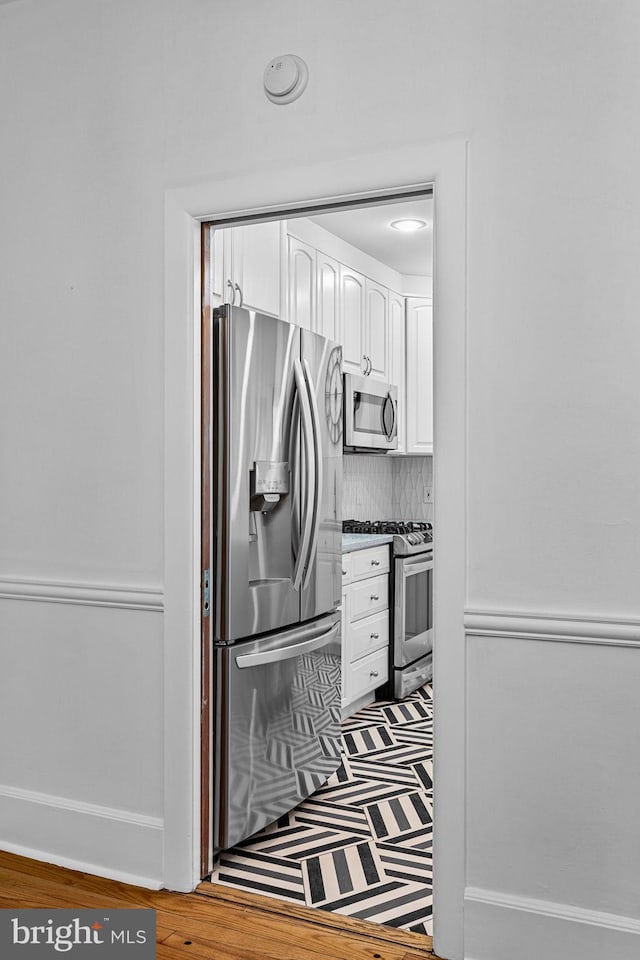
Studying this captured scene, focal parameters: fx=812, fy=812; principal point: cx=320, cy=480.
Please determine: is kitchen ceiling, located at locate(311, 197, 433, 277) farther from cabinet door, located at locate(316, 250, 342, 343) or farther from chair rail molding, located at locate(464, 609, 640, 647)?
chair rail molding, located at locate(464, 609, 640, 647)

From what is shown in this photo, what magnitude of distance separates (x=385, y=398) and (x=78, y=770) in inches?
121

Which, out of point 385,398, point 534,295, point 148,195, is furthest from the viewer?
point 385,398

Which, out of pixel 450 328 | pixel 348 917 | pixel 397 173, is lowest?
pixel 348 917

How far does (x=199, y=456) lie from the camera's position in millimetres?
2475

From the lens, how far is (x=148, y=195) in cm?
250

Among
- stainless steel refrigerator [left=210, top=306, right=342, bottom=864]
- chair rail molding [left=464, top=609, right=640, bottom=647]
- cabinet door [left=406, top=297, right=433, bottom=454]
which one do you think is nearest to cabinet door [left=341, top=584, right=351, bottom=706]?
stainless steel refrigerator [left=210, top=306, right=342, bottom=864]

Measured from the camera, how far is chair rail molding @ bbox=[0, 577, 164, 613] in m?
2.50

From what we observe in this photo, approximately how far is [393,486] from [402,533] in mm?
1233

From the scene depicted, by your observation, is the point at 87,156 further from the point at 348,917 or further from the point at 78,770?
the point at 348,917

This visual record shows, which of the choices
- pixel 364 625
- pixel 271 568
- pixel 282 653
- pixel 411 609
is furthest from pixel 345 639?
pixel 271 568

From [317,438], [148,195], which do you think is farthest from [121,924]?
[148,195]

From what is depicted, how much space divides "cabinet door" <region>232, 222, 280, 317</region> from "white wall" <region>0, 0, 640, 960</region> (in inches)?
26.5

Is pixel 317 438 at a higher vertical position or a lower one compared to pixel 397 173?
lower

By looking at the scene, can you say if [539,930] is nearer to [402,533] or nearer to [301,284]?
[402,533]
